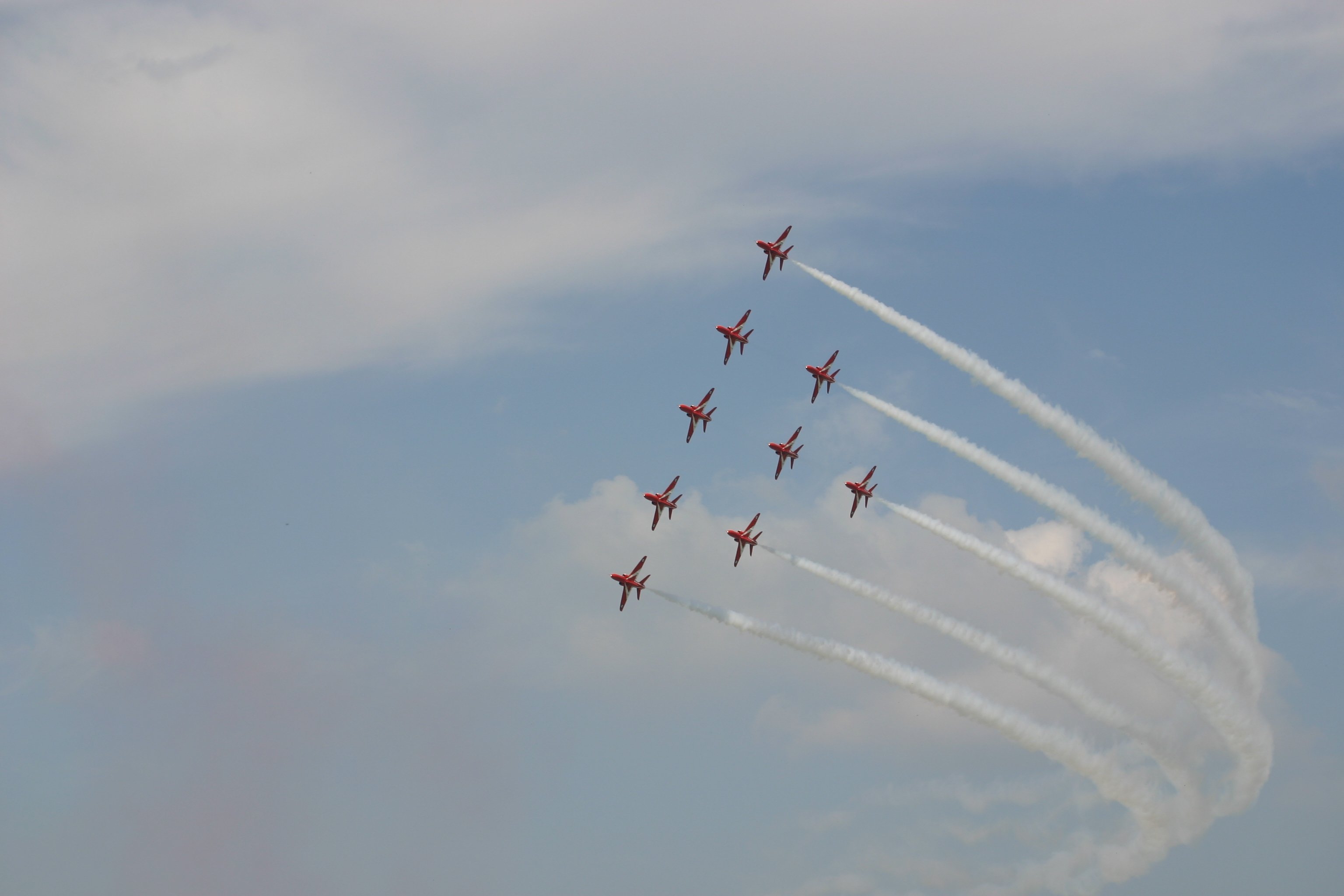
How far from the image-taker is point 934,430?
93.1 metres

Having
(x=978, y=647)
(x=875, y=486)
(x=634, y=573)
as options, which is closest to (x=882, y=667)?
(x=978, y=647)

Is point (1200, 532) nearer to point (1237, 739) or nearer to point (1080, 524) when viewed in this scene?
point (1080, 524)

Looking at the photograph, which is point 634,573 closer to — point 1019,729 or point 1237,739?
point 1019,729

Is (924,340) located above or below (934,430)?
above

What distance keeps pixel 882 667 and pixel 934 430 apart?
21.9 meters

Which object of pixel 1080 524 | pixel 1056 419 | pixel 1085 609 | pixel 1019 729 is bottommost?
pixel 1019 729

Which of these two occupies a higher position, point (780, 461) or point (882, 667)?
point (780, 461)

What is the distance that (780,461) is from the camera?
10238 cm

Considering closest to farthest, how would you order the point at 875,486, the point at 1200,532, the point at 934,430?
the point at 1200,532
the point at 934,430
the point at 875,486

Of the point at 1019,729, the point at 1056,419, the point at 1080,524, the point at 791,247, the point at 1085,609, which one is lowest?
the point at 1019,729

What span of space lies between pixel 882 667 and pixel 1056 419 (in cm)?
2680

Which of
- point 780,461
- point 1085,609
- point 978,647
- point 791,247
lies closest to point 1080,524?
point 1085,609

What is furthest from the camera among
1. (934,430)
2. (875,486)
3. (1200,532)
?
(875,486)

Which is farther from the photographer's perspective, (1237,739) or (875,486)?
(875,486)
